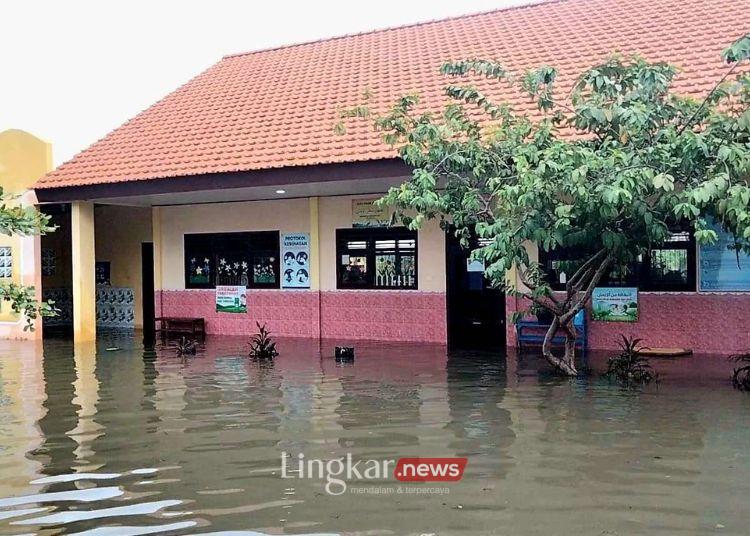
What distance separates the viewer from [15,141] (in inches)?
600

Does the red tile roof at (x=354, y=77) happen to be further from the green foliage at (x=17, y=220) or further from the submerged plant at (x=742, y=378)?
the green foliage at (x=17, y=220)

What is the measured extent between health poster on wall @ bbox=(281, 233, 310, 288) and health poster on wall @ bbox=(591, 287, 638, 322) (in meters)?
5.54

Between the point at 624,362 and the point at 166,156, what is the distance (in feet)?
29.4

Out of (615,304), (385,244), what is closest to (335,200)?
(385,244)

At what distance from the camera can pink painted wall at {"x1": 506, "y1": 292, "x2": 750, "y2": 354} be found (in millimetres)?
11539

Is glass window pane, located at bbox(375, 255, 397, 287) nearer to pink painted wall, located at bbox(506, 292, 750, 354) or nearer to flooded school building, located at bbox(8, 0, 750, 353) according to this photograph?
flooded school building, located at bbox(8, 0, 750, 353)

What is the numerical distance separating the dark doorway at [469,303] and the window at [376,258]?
706 millimetres

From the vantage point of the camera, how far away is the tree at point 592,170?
7785 millimetres

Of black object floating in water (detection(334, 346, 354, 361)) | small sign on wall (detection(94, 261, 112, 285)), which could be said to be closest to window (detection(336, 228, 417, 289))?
black object floating in water (detection(334, 346, 354, 361))

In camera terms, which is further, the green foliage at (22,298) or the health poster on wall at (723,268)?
the health poster on wall at (723,268)

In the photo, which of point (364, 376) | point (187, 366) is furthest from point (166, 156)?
point (364, 376)

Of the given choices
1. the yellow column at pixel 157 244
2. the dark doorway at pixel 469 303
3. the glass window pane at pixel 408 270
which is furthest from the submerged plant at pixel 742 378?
the yellow column at pixel 157 244

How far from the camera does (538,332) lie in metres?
12.8

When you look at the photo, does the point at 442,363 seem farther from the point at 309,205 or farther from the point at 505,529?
the point at 505,529
